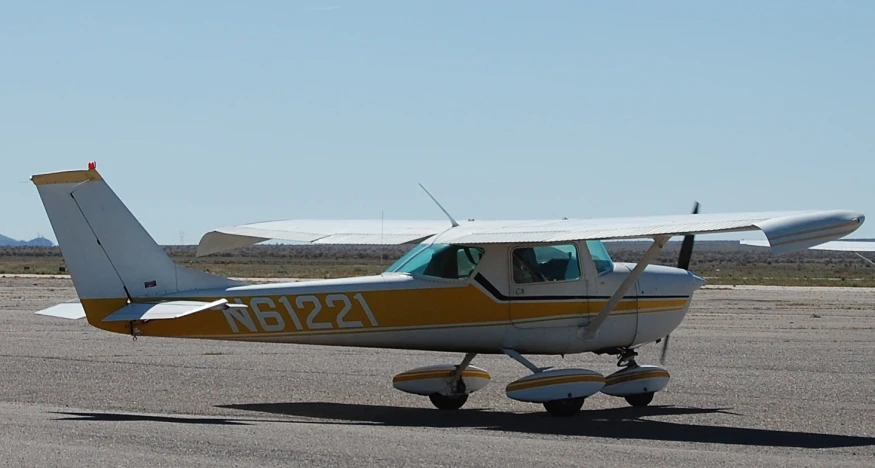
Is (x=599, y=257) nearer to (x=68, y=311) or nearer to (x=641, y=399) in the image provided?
(x=641, y=399)

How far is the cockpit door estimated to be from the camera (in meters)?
12.7

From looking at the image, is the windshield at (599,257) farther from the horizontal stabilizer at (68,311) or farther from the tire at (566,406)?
the horizontal stabilizer at (68,311)

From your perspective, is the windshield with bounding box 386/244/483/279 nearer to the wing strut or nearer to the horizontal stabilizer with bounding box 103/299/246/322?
the wing strut

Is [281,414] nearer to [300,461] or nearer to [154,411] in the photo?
[154,411]

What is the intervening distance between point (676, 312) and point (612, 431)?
118 inches

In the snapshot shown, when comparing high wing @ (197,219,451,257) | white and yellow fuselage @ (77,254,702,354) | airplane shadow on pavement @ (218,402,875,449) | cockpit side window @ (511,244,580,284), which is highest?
high wing @ (197,219,451,257)

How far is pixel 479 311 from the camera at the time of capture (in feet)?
41.3

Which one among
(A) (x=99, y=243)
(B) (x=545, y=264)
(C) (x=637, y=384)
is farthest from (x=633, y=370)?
(A) (x=99, y=243)

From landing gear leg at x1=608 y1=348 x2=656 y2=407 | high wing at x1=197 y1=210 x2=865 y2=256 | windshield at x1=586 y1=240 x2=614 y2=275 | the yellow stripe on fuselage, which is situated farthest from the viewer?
landing gear leg at x1=608 y1=348 x2=656 y2=407

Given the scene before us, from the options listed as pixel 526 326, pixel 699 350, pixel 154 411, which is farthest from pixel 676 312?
pixel 699 350

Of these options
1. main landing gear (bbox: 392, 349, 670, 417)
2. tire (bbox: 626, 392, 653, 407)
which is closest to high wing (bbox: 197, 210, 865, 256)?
main landing gear (bbox: 392, 349, 670, 417)

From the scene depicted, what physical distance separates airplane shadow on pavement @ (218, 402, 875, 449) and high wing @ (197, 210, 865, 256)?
1.73 metres

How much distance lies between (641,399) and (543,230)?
2.39 metres

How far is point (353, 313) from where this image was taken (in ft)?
→ 40.2
